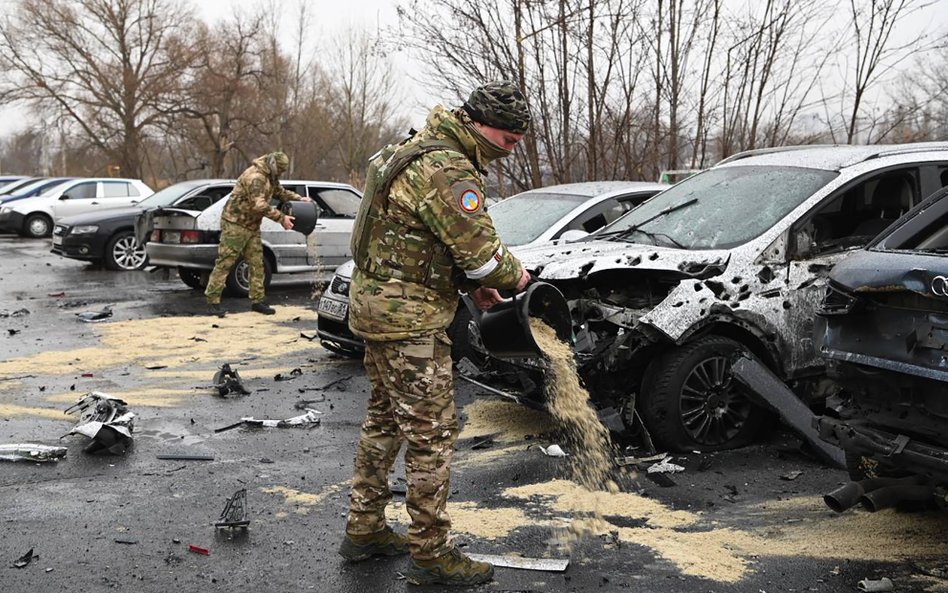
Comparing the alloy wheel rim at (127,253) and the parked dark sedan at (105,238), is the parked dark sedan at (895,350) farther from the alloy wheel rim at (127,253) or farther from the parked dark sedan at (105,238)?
the alloy wheel rim at (127,253)

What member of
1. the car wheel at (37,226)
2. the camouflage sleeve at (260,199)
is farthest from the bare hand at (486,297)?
the car wheel at (37,226)

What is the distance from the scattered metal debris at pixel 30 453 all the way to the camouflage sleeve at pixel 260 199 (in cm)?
577

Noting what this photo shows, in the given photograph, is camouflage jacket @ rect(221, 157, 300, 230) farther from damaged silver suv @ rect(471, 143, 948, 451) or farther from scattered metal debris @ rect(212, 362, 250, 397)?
damaged silver suv @ rect(471, 143, 948, 451)

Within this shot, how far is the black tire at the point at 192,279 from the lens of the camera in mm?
13680

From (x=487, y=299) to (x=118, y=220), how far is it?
13.8 meters

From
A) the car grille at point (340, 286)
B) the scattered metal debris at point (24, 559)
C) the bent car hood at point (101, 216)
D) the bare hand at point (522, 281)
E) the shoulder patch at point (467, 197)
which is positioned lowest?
the scattered metal debris at point (24, 559)

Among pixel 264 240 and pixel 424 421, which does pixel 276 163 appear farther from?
pixel 424 421

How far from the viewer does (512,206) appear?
9352 mm

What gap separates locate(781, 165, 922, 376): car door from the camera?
566 cm

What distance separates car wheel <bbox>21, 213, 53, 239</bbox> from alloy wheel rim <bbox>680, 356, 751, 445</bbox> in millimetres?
24127

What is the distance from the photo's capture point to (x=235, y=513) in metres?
4.44

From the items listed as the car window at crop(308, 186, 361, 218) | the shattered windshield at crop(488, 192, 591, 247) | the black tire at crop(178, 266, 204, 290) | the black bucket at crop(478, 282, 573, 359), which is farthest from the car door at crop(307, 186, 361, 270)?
the black bucket at crop(478, 282, 573, 359)

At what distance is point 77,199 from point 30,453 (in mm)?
20718

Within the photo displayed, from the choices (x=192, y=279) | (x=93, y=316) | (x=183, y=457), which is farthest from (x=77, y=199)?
(x=183, y=457)
